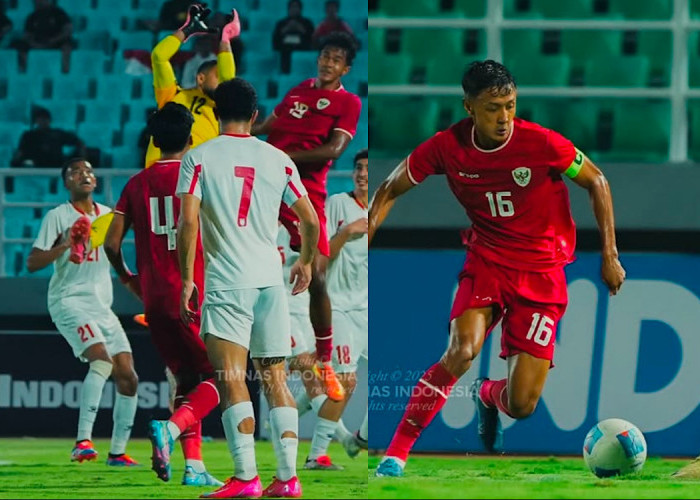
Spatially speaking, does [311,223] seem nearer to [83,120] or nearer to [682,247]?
[682,247]

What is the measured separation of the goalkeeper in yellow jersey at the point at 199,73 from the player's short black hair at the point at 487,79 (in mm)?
1472

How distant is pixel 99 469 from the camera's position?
7441 millimetres

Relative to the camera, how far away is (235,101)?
5.41 metres

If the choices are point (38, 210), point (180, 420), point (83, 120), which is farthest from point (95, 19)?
point (180, 420)

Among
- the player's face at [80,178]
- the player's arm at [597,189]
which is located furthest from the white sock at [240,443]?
the player's face at [80,178]

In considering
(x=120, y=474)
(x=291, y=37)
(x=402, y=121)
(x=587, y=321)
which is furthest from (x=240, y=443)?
(x=291, y=37)

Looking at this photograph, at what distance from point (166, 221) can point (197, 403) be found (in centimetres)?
82

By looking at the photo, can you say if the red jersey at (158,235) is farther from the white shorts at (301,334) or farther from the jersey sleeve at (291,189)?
the white shorts at (301,334)

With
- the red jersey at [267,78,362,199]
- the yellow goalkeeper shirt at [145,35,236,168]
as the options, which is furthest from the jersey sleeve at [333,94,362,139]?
the yellow goalkeeper shirt at [145,35,236,168]

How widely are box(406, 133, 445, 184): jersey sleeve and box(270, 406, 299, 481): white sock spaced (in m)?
1.10

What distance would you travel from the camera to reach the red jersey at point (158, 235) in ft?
20.3

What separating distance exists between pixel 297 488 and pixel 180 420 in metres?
0.70

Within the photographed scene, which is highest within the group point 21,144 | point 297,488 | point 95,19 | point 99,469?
point 95,19

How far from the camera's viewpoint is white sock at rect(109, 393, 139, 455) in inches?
303
